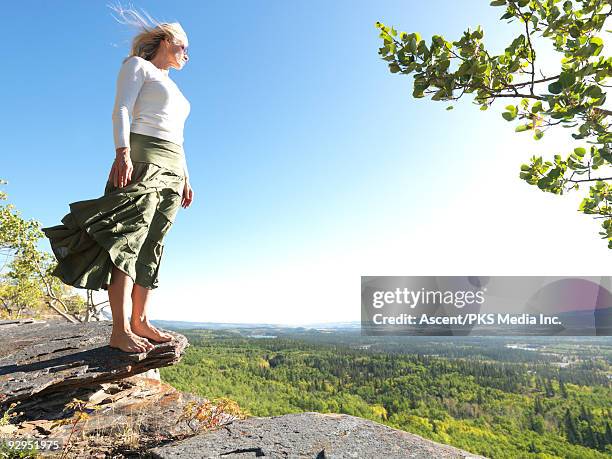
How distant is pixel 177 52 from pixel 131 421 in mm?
3448

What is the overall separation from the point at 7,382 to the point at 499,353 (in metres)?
70.6

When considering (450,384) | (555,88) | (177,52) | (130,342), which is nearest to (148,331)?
(130,342)

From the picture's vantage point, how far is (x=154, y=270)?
10.8ft

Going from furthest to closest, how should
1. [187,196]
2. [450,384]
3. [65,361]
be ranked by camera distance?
1. [450,384]
2. [187,196]
3. [65,361]

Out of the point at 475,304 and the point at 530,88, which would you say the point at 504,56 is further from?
the point at 475,304

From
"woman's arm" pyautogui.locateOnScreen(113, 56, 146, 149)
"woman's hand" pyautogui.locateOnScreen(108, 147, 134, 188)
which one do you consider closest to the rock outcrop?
"woman's hand" pyautogui.locateOnScreen(108, 147, 134, 188)

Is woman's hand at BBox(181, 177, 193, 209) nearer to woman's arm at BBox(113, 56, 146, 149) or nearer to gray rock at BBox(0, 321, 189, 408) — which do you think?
woman's arm at BBox(113, 56, 146, 149)

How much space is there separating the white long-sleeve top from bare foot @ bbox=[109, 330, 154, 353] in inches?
61.5

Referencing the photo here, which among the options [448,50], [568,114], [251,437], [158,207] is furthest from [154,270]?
[568,114]

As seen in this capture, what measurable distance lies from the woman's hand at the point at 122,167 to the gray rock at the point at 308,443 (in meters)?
1.96

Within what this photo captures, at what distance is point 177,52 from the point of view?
3.33 meters

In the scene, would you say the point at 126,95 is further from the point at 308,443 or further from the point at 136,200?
the point at 308,443

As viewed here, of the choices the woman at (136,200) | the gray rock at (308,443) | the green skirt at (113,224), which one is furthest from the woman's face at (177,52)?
the gray rock at (308,443)

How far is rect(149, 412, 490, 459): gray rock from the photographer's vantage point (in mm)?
2496
